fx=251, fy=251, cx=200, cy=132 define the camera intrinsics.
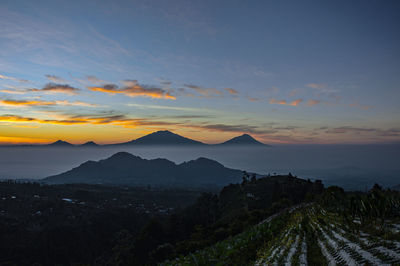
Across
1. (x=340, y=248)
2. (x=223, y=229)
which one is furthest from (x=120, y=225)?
(x=340, y=248)

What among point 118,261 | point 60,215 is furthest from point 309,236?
point 60,215

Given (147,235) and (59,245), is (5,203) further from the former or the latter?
(147,235)

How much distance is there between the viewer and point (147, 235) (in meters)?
77.2

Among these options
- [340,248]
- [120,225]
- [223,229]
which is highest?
[340,248]

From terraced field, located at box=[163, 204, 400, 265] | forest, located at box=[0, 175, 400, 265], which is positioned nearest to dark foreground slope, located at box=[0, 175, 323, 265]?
forest, located at box=[0, 175, 400, 265]

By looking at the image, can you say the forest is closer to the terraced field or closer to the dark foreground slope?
the terraced field

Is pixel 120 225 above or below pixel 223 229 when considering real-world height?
below

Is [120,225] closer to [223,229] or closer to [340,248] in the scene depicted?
[223,229]

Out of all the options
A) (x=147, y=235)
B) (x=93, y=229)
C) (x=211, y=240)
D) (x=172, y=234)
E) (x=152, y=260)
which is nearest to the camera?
(x=211, y=240)

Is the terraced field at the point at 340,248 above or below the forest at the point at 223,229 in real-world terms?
above

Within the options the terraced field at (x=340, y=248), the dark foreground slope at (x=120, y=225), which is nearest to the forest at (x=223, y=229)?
the terraced field at (x=340, y=248)

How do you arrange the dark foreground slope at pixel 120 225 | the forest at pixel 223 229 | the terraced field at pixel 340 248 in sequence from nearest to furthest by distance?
the terraced field at pixel 340 248 → the forest at pixel 223 229 → the dark foreground slope at pixel 120 225

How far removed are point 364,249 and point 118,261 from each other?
90603 mm

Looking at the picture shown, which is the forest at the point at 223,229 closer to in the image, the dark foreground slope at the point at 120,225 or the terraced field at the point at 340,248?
the terraced field at the point at 340,248
